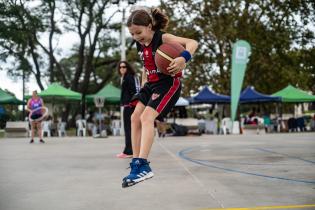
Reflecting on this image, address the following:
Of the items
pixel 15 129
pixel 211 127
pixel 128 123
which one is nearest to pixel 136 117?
pixel 128 123

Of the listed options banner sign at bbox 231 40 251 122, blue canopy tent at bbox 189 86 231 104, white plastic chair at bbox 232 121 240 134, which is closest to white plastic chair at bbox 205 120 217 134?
blue canopy tent at bbox 189 86 231 104

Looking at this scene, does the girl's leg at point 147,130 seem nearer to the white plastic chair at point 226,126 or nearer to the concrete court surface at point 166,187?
the concrete court surface at point 166,187

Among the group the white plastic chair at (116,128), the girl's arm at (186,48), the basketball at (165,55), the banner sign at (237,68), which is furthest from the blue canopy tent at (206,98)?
the basketball at (165,55)

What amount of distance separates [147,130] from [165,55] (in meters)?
0.74

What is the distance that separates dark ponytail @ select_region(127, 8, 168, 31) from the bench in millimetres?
16168

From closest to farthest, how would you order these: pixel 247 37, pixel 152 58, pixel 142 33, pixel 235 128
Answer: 1. pixel 142 33
2. pixel 152 58
3. pixel 235 128
4. pixel 247 37

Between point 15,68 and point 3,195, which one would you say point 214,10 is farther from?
point 3,195

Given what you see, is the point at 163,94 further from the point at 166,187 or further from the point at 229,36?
the point at 229,36

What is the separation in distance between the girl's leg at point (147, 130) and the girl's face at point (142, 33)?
2.23 feet

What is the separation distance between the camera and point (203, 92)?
23062 mm

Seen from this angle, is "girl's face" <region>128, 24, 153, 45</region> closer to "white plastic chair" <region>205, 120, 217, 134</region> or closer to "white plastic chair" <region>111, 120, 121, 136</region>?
"white plastic chair" <region>111, 120, 121, 136</region>

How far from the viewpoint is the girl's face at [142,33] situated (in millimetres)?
3832

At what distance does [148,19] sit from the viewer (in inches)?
153

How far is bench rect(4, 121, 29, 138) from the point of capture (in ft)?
61.2
